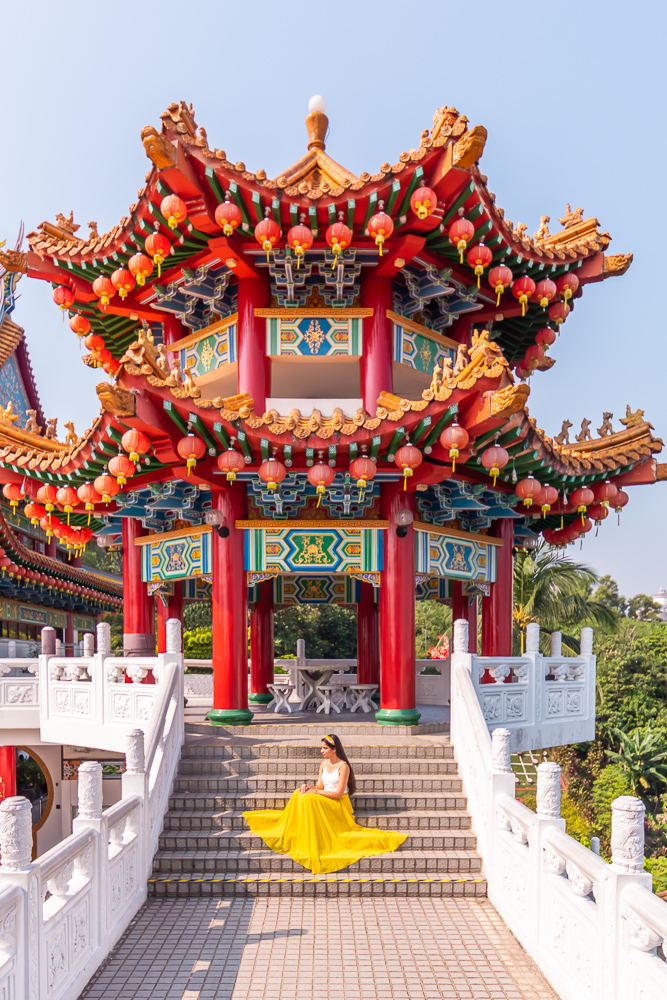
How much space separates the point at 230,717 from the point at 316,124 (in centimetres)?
862

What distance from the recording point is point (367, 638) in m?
14.5

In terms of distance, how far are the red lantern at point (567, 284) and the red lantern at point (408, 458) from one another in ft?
13.0

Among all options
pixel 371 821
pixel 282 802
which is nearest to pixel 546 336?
pixel 371 821

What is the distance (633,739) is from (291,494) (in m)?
27.5

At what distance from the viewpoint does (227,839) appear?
Answer: 24.9 ft

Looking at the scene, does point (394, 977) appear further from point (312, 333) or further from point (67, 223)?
point (67, 223)

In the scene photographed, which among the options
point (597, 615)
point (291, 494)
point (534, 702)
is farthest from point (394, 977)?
point (597, 615)

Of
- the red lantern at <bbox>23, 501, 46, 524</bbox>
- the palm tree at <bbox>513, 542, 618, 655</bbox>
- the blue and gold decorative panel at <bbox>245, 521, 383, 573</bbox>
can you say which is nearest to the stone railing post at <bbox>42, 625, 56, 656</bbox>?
the red lantern at <bbox>23, 501, 46, 524</bbox>

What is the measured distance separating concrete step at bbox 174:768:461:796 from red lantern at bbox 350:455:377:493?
3.25 metres

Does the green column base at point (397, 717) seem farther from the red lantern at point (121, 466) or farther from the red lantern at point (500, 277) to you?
the red lantern at point (500, 277)

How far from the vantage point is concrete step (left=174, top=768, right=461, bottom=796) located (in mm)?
8344

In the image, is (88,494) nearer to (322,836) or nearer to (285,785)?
(285,785)

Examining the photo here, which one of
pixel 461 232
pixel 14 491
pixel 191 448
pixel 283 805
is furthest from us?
pixel 14 491

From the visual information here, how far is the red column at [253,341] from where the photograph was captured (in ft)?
33.9
